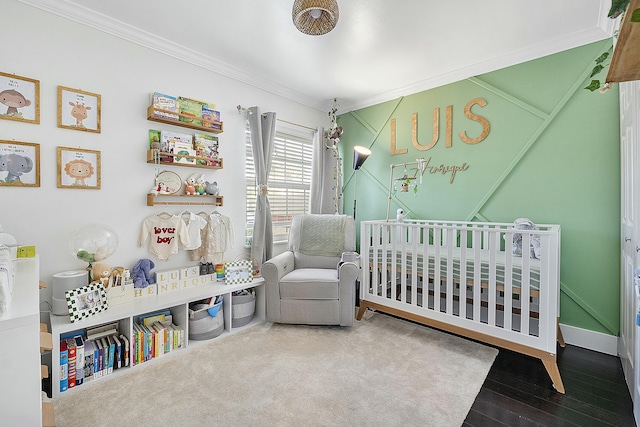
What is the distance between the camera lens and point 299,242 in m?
3.21

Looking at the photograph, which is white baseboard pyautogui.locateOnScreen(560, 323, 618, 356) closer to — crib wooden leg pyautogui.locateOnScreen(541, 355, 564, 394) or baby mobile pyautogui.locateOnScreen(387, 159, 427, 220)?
crib wooden leg pyautogui.locateOnScreen(541, 355, 564, 394)

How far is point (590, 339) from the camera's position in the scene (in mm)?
2330

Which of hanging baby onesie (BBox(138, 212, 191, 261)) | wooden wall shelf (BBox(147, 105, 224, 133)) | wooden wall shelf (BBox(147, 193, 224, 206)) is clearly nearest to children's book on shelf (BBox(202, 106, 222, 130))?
wooden wall shelf (BBox(147, 105, 224, 133))

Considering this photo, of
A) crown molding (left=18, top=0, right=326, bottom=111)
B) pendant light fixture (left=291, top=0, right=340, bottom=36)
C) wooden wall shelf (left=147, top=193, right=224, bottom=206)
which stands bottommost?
wooden wall shelf (left=147, top=193, right=224, bottom=206)

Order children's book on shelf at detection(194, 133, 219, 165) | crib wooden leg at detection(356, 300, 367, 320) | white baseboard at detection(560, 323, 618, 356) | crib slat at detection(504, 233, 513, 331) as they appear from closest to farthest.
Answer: crib slat at detection(504, 233, 513, 331)
white baseboard at detection(560, 323, 618, 356)
children's book on shelf at detection(194, 133, 219, 165)
crib wooden leg at detection(356, 300, 367, 320)

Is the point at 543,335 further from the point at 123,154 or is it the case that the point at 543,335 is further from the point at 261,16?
the point at 123,154

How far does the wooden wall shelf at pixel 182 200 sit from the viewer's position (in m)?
2.47

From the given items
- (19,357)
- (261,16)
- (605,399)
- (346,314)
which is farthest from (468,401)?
(261,16)

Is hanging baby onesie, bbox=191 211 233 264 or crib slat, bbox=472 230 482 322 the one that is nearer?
crib slat, bbox=472 230 482 322

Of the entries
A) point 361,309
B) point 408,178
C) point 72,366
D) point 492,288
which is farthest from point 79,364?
point 408,178

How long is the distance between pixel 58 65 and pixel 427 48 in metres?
2.80

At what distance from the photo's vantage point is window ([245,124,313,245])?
3.25 m

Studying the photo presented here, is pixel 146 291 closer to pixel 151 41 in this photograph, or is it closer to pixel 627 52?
pixel 151 41

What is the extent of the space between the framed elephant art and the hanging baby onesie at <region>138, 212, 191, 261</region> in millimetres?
734
